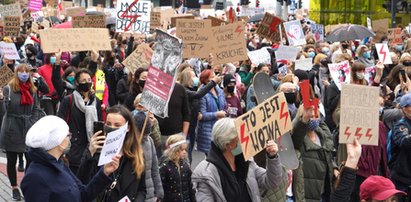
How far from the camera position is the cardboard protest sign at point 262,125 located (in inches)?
237

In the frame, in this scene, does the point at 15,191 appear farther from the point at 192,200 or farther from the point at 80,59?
the point at 80,59

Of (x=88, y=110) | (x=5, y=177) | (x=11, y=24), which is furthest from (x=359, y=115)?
(x=11, y=24)

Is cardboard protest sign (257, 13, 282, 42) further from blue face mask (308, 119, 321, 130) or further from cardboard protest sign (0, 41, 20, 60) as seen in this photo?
blue face mask (308, 119, 321, 130)

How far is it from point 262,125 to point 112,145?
39.0 inches

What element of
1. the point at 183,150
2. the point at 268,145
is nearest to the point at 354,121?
the point at 268,145

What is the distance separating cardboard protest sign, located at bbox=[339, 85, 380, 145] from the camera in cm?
660

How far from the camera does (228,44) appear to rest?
44.8 ft

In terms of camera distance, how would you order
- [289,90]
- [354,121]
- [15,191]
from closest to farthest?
[354,121] < [289,90] < [15,191]

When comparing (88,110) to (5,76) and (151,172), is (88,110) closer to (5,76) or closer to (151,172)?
(151,172)

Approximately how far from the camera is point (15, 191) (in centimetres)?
1066

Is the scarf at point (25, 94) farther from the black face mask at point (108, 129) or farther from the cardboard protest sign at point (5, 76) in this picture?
the black face mask at point (108, 129)

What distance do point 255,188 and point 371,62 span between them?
11.5 metres

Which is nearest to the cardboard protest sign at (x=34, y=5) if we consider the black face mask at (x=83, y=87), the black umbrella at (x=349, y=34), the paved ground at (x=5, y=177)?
the black umbrella at (x=349, y=34)

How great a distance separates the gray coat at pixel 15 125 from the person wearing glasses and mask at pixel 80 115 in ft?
4.95
